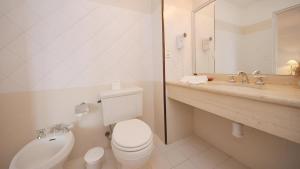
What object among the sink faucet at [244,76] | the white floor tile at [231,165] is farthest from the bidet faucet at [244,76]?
the white floor tile at [231,165]

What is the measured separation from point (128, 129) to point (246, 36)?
1468 mm

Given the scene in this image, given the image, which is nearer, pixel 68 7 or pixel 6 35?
pixel 6 35

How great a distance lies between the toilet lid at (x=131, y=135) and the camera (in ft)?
2.99

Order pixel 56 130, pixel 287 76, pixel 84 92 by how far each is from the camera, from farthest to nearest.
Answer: pixel 84 92 → pixel 56 130 → pixel 287 76

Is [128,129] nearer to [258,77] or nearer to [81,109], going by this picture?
[81,109]

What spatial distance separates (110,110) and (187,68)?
117cm

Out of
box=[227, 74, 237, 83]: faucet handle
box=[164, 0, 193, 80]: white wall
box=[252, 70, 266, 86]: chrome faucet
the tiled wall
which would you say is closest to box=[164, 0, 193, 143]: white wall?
box=[164, 0, 193, 80]: white wall

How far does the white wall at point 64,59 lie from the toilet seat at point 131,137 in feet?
1.65

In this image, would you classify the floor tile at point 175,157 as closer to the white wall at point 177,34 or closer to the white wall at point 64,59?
the white wall at point 64,59

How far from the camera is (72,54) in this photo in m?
1.25

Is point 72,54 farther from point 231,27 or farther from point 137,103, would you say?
point 231,27

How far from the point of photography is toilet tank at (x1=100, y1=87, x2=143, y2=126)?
1.24m

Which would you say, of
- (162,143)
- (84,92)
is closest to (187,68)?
(162,143)

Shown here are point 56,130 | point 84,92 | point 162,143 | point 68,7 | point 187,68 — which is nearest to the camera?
point 56,130
